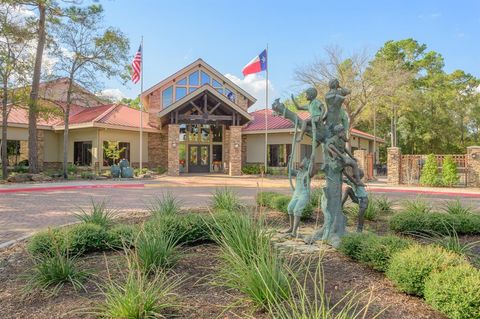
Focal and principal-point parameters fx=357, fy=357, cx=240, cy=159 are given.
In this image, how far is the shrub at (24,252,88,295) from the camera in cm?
373

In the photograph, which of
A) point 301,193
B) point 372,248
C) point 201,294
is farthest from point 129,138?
point 372,248

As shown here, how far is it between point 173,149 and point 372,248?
69.8 feet

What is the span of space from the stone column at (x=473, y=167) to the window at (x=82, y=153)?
74.7 ft

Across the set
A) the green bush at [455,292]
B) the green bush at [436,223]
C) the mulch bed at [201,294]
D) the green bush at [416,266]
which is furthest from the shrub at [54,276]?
the green bush at [436,223]

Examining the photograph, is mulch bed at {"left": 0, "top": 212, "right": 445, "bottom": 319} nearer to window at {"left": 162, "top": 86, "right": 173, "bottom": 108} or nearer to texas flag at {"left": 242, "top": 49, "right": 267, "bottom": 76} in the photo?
texas flag at {"left": 242, "top": 49, "right": 267, "bottom": 76}

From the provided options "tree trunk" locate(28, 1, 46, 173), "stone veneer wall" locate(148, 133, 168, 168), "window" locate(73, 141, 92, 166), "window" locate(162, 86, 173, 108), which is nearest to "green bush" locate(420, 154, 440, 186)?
"stone veneer wall" locate(148, 133, 168, 168)

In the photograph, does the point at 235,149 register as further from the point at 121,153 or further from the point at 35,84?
the point at 35,84

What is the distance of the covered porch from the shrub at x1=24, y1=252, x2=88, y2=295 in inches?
808

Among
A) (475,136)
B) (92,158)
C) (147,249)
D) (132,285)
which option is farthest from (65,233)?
(475,136)

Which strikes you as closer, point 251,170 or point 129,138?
point 129,138

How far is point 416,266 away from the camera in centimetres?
338

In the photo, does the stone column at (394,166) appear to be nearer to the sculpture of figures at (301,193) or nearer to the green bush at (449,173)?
the green bush at (449,173)

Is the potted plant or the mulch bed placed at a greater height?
the potted plant

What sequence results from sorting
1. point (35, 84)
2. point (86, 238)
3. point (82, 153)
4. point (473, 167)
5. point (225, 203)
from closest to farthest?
1. point (86, 238)
2. point (225, 203)
3. point (473, 167)
4. point (35, 84)
5. point (82, 153)
